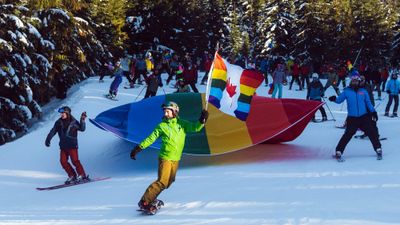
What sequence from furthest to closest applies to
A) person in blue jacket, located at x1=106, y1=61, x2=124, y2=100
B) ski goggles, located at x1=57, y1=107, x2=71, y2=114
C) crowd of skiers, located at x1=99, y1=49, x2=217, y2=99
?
person in blue jacket, located at x1=106, y1=61, x2=124, y2=100 < crowd of skiers, located at x1=99, y1=49, x2=217, y2=99 < ski goggles, located at x1=57, y1=107, x2=71, y2=114

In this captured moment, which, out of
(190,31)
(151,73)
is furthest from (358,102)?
(190,31)

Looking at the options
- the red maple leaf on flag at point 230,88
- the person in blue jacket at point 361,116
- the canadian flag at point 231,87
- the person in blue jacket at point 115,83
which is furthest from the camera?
the person in blue jacket at point 115,83

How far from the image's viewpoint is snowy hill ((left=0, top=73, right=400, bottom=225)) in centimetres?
729

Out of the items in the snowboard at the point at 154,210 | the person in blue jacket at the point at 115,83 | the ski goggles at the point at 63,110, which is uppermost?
the ski goggles at the point at 63,110

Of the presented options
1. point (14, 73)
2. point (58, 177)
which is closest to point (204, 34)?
point (14, 73)

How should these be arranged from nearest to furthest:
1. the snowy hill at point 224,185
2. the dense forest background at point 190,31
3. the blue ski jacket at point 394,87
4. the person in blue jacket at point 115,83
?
the snowy hill at point 224,185 → the blue ski jacket at point 394,87 → the person in blue jacket at point 115,83 → the dense forest background at point 190,31

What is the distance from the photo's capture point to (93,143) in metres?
14.9

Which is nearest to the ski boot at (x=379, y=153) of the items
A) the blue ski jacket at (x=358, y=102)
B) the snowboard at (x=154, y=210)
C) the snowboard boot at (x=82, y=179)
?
the blue ski jacket at (x=358, y=102)

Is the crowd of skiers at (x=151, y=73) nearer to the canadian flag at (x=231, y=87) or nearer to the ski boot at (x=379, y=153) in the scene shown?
the canadian flag at (x=231, y=87)

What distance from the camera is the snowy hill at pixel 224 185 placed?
→ 287 inches

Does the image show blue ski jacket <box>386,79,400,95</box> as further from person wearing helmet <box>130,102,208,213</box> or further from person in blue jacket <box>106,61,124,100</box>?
person wearing helmet <box>130,102,208,213</box>

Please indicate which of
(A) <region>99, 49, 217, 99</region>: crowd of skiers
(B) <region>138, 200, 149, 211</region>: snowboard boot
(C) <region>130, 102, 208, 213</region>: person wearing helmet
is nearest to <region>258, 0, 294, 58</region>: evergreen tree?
(A) <region>99, 49, 217, 99</region>: crowd of skiers

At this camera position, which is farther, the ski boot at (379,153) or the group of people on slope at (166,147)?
the ski boot at (379,153)

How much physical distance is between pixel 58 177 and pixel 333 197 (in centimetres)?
667
